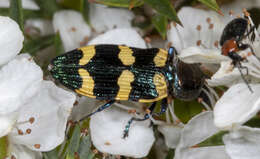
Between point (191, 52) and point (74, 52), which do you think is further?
point (74, 52)

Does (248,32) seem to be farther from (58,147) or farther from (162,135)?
(58,147)

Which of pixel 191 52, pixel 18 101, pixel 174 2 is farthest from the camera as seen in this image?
pixel 174 2

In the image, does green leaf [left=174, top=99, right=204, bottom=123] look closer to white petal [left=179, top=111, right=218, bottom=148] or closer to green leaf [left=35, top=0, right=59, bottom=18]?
white petal [left=179, top=111, right=218, bottom=148]

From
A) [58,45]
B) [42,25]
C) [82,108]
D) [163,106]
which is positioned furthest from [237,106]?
[42,25]

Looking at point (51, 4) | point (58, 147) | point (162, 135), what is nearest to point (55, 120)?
point (58, 147)

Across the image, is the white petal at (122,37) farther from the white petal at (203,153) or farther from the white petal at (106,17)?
the white petal at (203,153)

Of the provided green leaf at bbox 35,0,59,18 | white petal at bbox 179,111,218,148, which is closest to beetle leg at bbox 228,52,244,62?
white petal at bbox 179,111,218,148

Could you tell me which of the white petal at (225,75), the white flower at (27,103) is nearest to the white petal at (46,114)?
the white flower at (27,103)

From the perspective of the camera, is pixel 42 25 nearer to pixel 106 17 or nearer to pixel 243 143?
pixel 106 17
